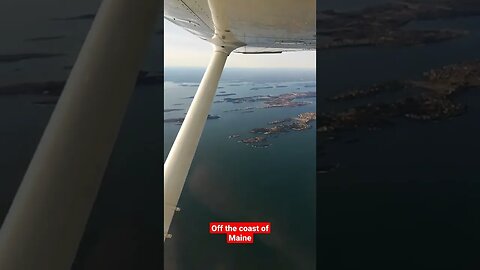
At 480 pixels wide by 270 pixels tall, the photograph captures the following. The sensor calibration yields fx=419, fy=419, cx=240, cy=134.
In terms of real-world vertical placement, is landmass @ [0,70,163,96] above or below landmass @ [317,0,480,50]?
below

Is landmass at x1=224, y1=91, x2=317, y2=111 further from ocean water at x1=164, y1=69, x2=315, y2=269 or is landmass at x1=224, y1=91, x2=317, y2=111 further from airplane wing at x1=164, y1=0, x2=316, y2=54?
airplane wing at x1=164, y1=0, x2=316, y2=54

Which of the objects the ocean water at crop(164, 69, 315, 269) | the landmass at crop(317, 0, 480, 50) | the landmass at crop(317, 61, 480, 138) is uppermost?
the landmass at crop(317, 0, 480, 50)

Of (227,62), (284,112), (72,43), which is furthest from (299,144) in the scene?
(72,43)

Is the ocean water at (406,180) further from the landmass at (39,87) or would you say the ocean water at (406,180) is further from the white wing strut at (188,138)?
the landmass at (39,87)

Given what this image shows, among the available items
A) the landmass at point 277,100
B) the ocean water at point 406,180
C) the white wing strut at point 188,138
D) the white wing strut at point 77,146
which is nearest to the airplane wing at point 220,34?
the white wing strut at point 188,138

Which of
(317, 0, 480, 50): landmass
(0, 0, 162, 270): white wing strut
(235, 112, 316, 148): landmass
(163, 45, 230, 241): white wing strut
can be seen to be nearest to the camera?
(0, 0, 162, 270): white wing strut

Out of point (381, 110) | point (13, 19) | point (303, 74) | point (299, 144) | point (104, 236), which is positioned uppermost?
point (13, 19)

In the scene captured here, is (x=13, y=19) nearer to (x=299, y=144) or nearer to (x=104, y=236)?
(x=104, y=236)

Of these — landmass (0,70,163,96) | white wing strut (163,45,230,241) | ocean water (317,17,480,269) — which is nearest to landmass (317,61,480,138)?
ocean water (317,17,480,269)
